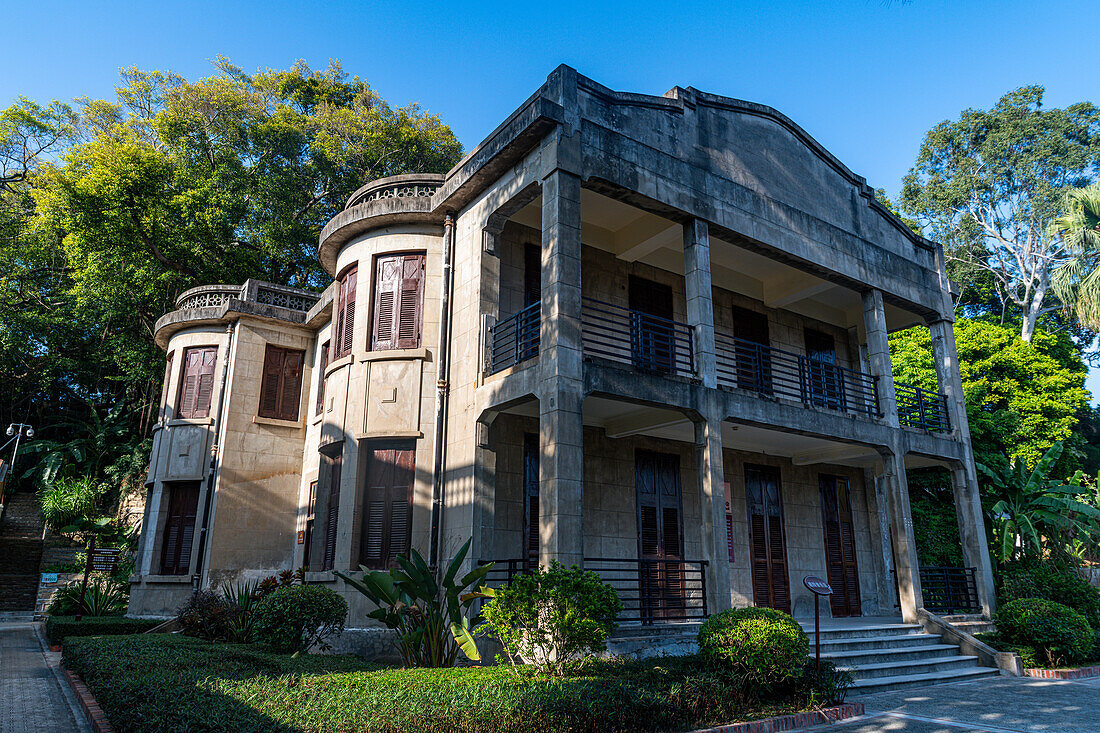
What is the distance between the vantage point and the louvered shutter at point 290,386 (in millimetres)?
18219

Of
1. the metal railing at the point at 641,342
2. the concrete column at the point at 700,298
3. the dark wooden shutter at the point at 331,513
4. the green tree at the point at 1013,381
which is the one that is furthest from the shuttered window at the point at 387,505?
the green tree at the point at 1013,381

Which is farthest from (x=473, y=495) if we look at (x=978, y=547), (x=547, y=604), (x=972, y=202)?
(x=972, y=202)

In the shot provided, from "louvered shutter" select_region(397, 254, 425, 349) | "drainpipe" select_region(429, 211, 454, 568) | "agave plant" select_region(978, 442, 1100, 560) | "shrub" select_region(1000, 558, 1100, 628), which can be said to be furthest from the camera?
"agave plant" select_region(978, 442, 1100, 560)

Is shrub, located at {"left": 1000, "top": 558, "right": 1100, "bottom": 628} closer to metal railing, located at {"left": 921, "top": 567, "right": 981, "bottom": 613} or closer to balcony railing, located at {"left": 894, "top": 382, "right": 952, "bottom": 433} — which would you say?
metal railing, located at {"left": 921, "top": 567, "right": 981, "bottom": 613}

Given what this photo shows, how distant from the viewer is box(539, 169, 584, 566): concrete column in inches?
371

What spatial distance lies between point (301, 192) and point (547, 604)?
78.8 ft

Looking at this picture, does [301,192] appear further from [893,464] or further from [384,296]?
[893,464]

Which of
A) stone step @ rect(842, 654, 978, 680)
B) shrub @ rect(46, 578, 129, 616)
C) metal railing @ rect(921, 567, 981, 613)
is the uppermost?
metal railing @ rect(921, 567, 981, 613)

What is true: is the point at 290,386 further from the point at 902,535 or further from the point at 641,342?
the point at 902,535

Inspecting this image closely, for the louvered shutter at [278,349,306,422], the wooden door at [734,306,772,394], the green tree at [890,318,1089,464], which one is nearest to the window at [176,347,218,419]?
the louvered shutter at [278,349,306,422]

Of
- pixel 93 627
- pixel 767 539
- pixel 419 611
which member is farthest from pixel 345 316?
pixel 767 539

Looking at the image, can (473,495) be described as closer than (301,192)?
Yes

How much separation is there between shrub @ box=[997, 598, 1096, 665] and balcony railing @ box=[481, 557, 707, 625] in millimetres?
5624

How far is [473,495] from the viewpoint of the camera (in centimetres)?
1119
